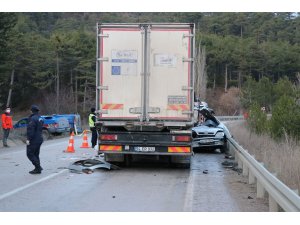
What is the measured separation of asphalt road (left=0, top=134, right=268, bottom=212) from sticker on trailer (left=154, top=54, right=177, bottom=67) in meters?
2.80

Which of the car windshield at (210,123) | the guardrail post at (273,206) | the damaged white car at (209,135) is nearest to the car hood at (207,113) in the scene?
the damaged white car at (209,135)

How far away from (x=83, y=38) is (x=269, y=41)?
39.6m

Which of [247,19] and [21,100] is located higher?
[247,19]

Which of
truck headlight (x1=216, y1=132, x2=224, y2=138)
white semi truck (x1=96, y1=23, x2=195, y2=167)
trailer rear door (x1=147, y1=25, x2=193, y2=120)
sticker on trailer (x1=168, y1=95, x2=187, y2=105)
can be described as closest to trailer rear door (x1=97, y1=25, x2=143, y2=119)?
white semi truck (x1=96, y1=23, x2=195, y2=167)

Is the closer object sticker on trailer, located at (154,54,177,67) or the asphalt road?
the asphalt road

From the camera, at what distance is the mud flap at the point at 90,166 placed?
11917 millimetres

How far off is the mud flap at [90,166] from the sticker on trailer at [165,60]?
9.95 ft

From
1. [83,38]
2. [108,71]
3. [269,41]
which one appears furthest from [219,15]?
[108,71]

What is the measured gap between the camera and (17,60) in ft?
212

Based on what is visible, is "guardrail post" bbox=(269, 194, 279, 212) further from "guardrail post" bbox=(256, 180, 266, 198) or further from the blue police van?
the blue police van

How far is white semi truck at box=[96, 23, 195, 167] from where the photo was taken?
1165cm

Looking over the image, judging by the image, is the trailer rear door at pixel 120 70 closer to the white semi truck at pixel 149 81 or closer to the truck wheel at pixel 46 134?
the white semi truck at pixel 149 81

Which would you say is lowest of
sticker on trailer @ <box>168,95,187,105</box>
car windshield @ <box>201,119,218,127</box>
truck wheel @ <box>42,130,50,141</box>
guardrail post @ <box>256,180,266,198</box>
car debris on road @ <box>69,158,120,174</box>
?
truck wheel @ <box>42,130,50,141</box>
